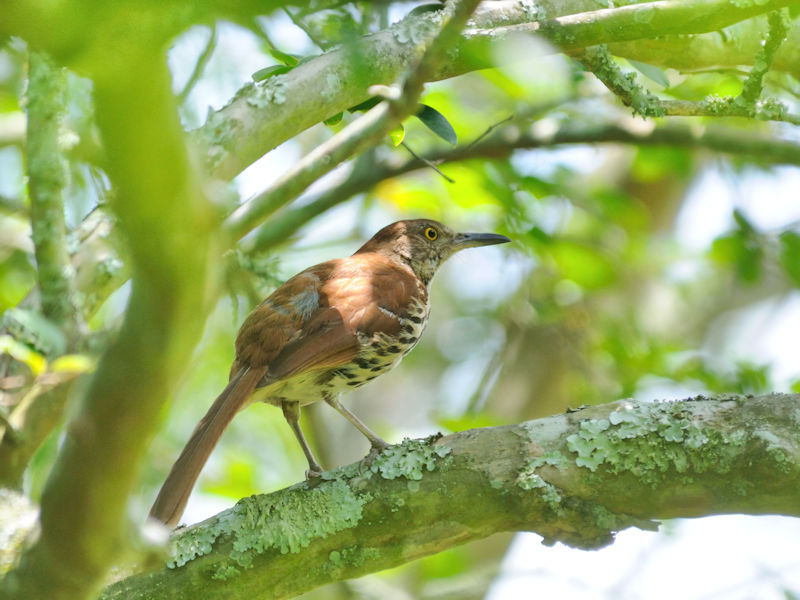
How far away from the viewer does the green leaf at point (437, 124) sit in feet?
10.2

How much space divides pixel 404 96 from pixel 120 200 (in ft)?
2.17

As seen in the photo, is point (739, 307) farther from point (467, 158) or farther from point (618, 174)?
point (467, 158)

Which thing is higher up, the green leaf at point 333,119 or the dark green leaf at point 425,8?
the dark green leaf at point 425,8

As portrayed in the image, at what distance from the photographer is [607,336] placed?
621 cm

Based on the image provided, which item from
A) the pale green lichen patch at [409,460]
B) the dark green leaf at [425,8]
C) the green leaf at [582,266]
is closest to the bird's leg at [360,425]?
the pale green lichen patch at [409,460]

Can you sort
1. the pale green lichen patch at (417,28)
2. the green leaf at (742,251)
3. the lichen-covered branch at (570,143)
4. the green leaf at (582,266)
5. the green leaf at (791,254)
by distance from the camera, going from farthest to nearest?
the green leaf at (582,266), the green leaf at (742,251), the green leaf at (791,254), the lichen-covered branch at (570,143), the pale green lichen patch at (417,28)

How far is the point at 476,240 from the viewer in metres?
5.34

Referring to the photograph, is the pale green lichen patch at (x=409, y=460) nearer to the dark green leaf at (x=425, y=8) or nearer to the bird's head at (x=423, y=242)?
the dark green leaf at (x=425, y=8)

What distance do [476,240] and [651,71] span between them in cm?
189

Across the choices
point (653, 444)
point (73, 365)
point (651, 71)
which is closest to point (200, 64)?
point (73, 365)

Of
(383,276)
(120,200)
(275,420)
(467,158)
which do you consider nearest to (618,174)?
(467,158)

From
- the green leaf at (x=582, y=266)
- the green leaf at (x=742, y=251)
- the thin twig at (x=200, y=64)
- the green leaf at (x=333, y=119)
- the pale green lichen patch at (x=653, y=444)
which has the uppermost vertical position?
the green leaf at (x=582, y=266)

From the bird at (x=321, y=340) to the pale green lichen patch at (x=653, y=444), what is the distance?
887 millimetres

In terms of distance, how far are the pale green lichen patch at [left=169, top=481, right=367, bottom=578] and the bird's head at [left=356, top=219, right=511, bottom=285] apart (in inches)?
98.4
